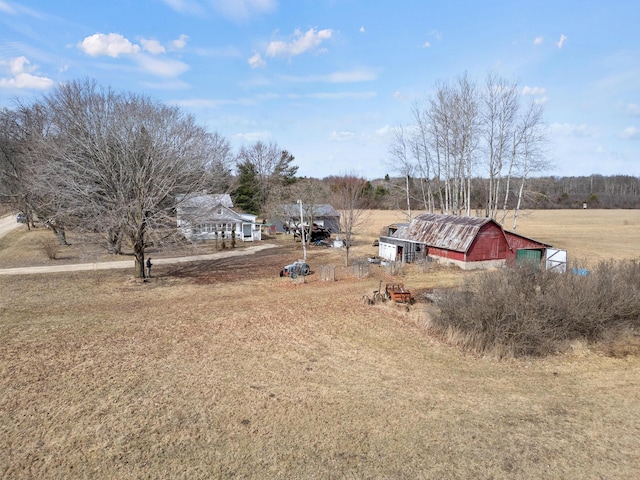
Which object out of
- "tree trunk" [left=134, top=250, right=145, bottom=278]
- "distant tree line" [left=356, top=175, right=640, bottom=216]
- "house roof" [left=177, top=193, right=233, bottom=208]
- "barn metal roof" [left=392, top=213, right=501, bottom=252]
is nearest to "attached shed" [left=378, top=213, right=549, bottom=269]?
"barn metal roof" [left=392, top=213, right=501, bottom=252]

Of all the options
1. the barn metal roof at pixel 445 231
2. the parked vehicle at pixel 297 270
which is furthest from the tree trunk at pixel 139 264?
the barn metal roof at pixel 445 231

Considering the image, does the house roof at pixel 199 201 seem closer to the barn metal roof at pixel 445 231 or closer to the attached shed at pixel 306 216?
the attached shed at pixel 306 216

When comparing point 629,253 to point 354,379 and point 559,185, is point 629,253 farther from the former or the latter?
point 559,185

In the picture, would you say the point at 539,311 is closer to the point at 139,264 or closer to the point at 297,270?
the point at 297,270

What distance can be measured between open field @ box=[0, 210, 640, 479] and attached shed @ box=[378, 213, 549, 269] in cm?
1148

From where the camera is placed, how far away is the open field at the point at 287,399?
6812 mm

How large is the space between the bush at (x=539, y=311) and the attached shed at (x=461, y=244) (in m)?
11.4

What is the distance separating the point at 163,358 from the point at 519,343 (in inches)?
417

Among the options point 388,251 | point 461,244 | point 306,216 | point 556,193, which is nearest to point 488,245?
point 461,244

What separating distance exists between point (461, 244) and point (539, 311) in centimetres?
1352

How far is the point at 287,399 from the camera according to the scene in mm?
9016

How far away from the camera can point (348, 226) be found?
2972cm

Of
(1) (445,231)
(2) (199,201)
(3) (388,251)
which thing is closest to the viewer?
(2) (199,201)

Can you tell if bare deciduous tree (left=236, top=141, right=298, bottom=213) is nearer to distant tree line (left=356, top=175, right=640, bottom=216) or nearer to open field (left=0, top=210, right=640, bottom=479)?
distant tree line (left=356, top=175, right=640, bottom=216)
